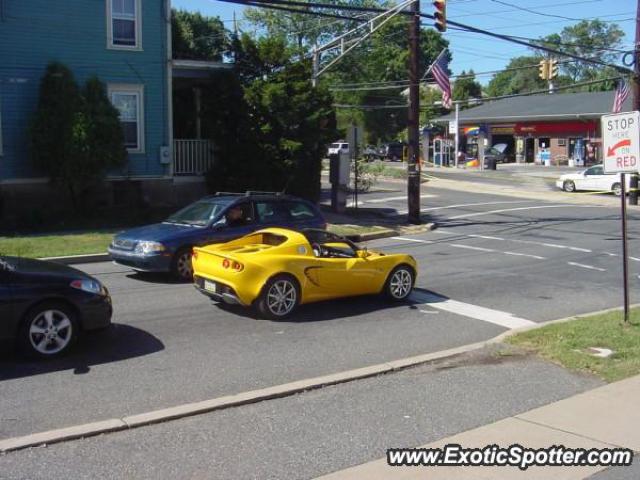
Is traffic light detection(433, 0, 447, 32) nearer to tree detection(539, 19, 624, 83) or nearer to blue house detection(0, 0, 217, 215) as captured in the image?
blue house detection(0, 0, 217, 215)

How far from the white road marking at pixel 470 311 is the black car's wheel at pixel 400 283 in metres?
0.31

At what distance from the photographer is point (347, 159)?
2478 centimetres

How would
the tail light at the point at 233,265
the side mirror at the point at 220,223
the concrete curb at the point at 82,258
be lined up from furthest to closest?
the concrete curb at the point at 82,258
the side mirror at the point at 220,223
the tail light at the point at 233,265

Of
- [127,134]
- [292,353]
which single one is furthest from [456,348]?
[127,134]

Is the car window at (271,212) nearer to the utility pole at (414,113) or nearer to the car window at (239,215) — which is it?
the car window at (239,215)

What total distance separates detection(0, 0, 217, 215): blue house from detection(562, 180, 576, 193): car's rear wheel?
68.4ft

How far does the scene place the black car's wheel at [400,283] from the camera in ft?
35.9

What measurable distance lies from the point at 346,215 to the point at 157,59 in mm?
7754

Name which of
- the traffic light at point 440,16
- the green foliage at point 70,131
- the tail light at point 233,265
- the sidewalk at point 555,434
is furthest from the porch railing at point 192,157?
the sidewalk at point 555,434

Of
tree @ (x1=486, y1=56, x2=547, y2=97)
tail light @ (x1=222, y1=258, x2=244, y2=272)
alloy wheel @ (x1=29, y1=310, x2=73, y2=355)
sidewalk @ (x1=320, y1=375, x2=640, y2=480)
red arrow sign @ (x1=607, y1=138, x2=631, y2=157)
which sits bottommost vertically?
sidewalk @ (x1=320, y1=375, x2=640, y2=480)

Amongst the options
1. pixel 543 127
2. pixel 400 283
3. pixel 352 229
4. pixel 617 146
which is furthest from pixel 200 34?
pixel 617 146

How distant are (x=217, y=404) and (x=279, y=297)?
11.7ft

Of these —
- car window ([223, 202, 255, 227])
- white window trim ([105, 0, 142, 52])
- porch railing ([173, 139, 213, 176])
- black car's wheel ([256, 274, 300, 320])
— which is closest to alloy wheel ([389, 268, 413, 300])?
black car's wheel ([256, 274, 300, 320])

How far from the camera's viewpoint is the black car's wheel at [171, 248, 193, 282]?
12.2 m
